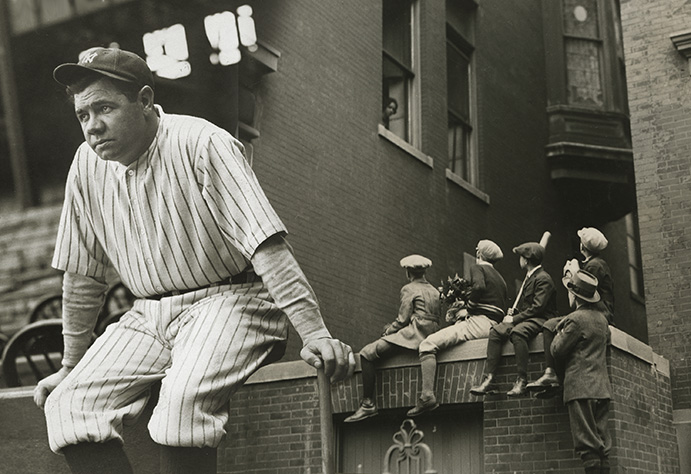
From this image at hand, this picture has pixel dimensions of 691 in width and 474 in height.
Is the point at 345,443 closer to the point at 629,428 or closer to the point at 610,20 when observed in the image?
the point at 629,428

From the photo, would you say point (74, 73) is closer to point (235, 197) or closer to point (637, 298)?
point (235, 197)

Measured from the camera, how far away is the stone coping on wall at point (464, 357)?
739 centimetres

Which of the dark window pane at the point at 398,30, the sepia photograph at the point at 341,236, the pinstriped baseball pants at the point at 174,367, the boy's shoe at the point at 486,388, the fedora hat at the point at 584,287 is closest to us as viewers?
the pinstriped baseball pants at the point at 174,367

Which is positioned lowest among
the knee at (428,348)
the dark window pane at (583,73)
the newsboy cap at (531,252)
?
the knee at (428,348)

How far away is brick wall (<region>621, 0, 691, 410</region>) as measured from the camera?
9.49m

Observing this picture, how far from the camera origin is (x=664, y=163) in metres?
9.87

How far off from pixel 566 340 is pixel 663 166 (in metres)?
3.71

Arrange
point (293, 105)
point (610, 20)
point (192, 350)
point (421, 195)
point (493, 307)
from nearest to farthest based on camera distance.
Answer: point (192, 350) < point (493, 307) < point (293, 105) < point (421, 195) < point (610, 20)

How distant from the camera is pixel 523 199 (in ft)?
39.4

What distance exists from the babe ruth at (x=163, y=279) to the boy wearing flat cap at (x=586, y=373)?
329cm

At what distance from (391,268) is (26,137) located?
3.83 m

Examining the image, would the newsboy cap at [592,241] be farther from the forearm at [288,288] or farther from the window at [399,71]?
the forearm at [288,288]

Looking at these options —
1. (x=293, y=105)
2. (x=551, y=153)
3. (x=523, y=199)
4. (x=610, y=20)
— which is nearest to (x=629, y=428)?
(x=293, y=105)

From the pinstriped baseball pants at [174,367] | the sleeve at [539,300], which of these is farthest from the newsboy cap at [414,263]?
the pinstriped baseball pants at [174,367]
